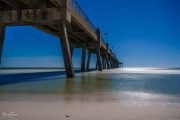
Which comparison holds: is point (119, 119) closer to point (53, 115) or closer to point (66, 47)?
point (53, 115)

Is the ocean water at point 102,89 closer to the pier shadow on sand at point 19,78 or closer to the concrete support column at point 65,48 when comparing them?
the pier shadow on sand at point 19,78

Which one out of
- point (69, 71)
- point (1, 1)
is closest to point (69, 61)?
point (69, 71)

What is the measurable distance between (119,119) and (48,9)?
13.7 meters

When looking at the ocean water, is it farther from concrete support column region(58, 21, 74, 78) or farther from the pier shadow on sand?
concrete support column region(58, 21, 74, 78)

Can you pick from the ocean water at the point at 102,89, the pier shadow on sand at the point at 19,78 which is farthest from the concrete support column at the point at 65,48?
the ocean water at the point at 102,89

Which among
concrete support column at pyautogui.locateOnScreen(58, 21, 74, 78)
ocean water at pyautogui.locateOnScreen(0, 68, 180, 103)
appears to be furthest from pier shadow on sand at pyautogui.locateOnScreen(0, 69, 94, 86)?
concrete support column at pyautogui.locateOnScreen(58, 21, 74, 78)

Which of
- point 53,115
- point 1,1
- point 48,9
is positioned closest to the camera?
point 53,115

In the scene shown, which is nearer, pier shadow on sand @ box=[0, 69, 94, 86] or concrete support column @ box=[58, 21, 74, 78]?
pier shadow on sand @ box=[0, 69, 94, 86]

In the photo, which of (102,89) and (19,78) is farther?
(19,78)

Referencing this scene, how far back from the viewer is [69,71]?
15492mm

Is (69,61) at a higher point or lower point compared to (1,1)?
lower

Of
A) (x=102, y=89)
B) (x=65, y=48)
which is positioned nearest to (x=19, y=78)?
(x=65, y=48)

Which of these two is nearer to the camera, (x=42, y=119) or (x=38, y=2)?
(x=42, y=119)

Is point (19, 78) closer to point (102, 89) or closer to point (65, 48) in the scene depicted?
point (65, 48)
